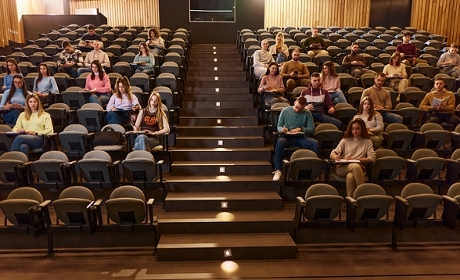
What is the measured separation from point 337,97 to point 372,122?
977 millimetres

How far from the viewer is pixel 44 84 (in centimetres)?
609

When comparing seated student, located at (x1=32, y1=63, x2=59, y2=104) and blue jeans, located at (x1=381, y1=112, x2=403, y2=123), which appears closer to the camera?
blue jeans, located at (x1=381, y1=112, x2=403, y2=123)

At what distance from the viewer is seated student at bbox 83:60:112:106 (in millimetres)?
5957

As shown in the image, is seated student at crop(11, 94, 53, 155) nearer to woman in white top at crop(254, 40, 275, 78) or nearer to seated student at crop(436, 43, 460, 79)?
woman in white top at crop(254, 40, 275, 78)

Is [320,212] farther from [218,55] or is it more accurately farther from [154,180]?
[218,55]

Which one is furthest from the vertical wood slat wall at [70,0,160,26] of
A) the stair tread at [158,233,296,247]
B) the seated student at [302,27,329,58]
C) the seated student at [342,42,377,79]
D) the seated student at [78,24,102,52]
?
the stair tread at [158,233,296,247]

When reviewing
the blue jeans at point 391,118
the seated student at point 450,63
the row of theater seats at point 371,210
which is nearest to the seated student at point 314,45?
the seated student at point 450,63

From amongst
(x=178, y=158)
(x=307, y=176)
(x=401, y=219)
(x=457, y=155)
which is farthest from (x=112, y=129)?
(x=457, y=155)

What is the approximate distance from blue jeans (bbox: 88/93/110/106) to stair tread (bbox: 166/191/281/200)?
77.8 inches

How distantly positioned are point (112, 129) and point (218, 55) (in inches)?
186

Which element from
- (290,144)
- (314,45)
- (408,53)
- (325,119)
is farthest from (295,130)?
(408,53)

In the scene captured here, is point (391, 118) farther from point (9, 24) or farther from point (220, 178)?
point (9, 24)

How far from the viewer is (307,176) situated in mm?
4586

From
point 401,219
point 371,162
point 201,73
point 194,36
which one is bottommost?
point 401,219
